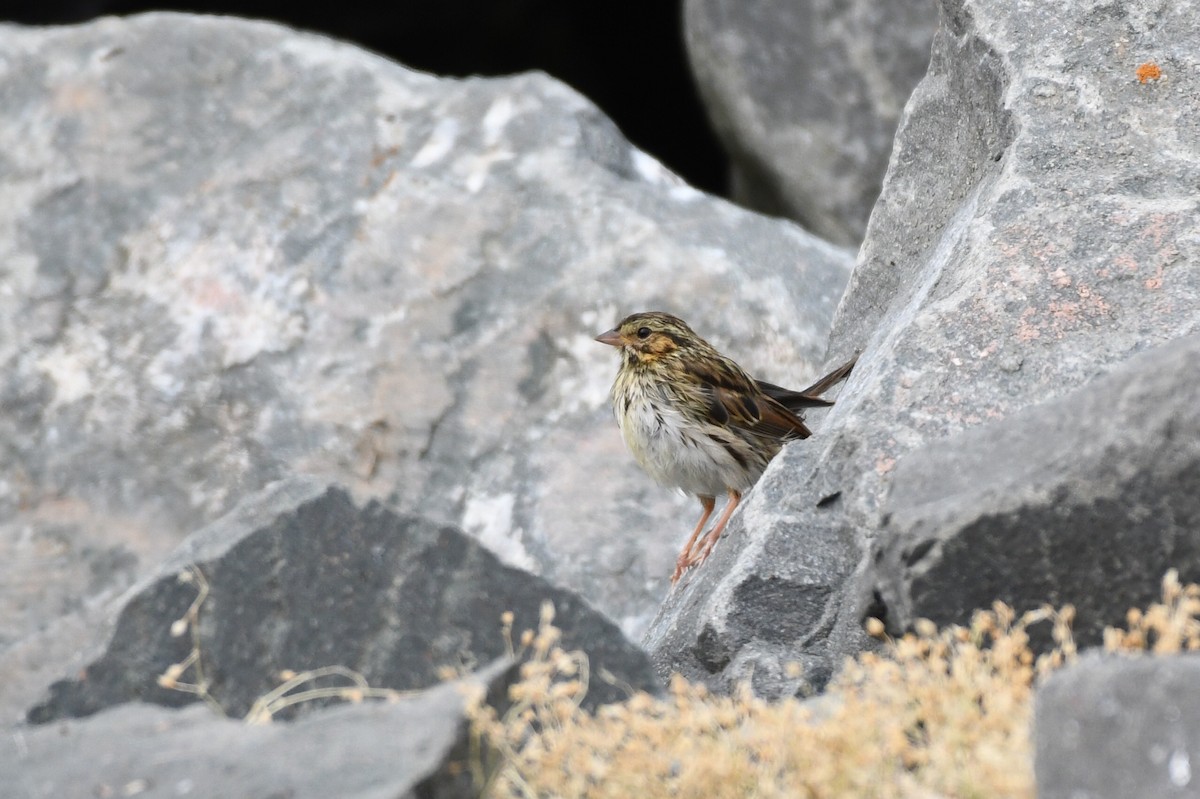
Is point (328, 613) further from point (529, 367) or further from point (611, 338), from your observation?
point (529, 367)

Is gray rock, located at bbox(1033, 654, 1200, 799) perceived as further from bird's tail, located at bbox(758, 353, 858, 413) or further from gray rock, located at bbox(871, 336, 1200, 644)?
bird's tail, located at bbox(758, 353, 858, 413)

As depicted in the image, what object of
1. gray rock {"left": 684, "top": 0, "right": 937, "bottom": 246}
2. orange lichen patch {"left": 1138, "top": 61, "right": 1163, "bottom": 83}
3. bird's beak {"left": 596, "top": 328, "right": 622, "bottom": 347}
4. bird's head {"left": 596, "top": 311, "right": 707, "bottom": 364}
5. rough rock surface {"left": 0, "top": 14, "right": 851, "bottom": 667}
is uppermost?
orange lichen patch {"left": 1138, "top": 61, "right": 1163, "bottom": 83}

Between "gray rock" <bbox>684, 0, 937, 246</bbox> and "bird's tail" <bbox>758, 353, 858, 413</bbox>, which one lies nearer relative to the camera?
"bird's tail" <bbox>758, 353, 858, 413</bbox>

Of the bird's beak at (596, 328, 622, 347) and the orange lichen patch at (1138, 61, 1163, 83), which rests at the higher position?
the orange lichen patch at (1138, 61, 1163, 83)

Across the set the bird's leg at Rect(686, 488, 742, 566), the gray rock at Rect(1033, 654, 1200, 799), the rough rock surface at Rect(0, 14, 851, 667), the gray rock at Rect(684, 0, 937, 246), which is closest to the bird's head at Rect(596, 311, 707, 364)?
the rough rock surface at Rect(0, 14, 851, 667)

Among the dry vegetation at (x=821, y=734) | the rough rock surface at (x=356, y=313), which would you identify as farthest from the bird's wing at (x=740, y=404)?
the dry vegetation at (x=821, y=734)

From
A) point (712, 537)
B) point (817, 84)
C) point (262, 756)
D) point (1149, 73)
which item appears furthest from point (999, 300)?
point (817, 84)

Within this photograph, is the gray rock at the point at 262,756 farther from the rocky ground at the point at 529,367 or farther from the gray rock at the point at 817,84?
the gray rock at the point at 817,84
